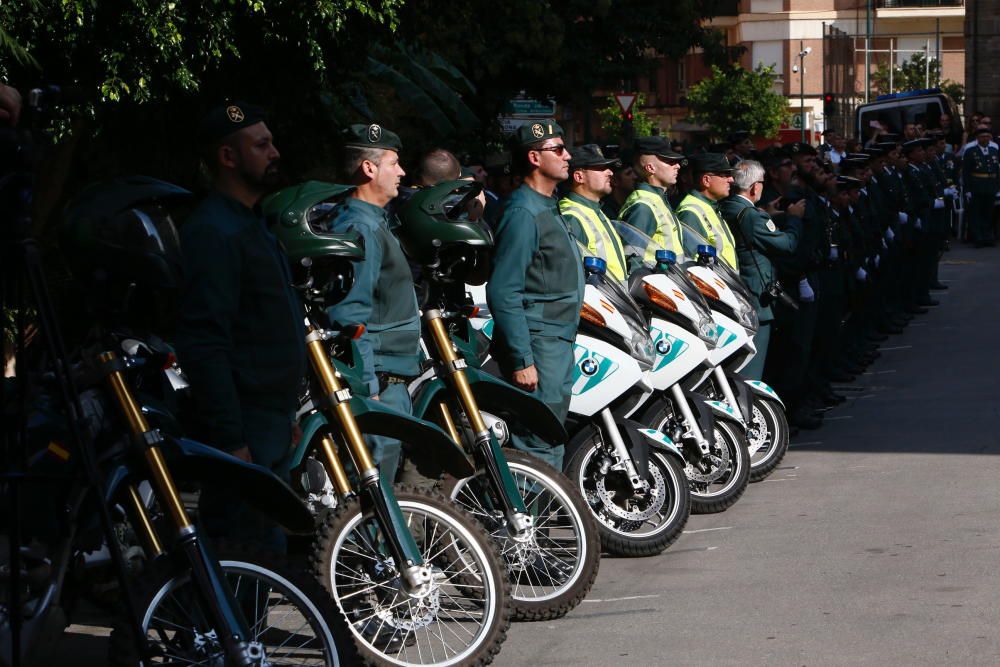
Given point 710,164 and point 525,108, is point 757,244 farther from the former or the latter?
point 525,108

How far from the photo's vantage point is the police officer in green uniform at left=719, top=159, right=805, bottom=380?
38.8ft

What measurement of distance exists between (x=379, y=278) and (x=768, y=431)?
4278mm

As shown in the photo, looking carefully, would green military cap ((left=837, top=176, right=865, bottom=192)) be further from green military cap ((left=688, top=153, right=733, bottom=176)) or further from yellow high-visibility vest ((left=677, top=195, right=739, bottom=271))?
yellow high-visibility vest ((left=677, top=195, right=739, bottom=271))

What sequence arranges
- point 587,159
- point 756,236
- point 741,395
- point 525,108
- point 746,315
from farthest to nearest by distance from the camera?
point 525,108 → point 756,236 → point 741,395 → point 746,315 → point 587,159

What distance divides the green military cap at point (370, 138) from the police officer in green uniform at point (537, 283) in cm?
91

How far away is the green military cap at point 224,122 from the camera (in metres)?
5.62

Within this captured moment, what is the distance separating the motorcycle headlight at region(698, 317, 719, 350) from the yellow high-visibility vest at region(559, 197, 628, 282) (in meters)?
0.50

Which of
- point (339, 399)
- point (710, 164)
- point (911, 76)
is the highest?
point (710, 164)

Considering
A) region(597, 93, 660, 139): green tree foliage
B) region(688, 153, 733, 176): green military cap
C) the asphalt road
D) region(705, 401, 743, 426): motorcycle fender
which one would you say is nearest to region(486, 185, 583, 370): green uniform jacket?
the asphalt road

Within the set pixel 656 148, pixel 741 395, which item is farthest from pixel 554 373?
pixel 656 148

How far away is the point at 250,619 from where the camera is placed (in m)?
4.66

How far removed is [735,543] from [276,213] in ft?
10.8

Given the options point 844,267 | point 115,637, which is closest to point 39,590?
point 115,637

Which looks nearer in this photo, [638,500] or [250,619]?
[250,619]
